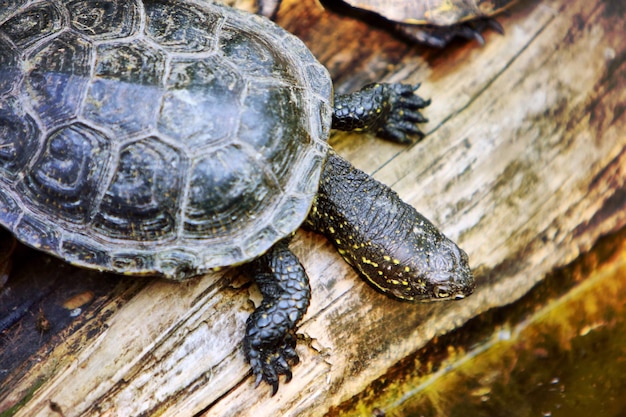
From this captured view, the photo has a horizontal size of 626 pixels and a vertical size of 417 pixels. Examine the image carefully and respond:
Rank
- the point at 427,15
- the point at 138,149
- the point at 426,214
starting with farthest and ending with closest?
the point at 427,15, the point at 426,214, the point at 138,149

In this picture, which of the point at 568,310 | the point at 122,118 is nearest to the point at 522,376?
the point at 568,310

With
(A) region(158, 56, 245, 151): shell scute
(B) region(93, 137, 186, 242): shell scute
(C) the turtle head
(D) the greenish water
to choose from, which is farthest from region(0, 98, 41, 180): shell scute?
(D) the greenish water

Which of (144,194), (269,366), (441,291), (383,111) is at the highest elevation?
(383,111)

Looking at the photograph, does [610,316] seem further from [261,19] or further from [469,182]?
[261,19]

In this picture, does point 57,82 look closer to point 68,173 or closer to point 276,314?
point 68,173

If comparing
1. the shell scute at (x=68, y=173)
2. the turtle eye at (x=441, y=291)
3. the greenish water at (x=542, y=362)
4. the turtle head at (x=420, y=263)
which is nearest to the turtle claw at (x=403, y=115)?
the turtle head at (x=420, y=263)

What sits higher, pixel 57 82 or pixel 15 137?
pixel 57 82

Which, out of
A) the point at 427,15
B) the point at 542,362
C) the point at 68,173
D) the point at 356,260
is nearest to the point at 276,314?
the point at 356,260
